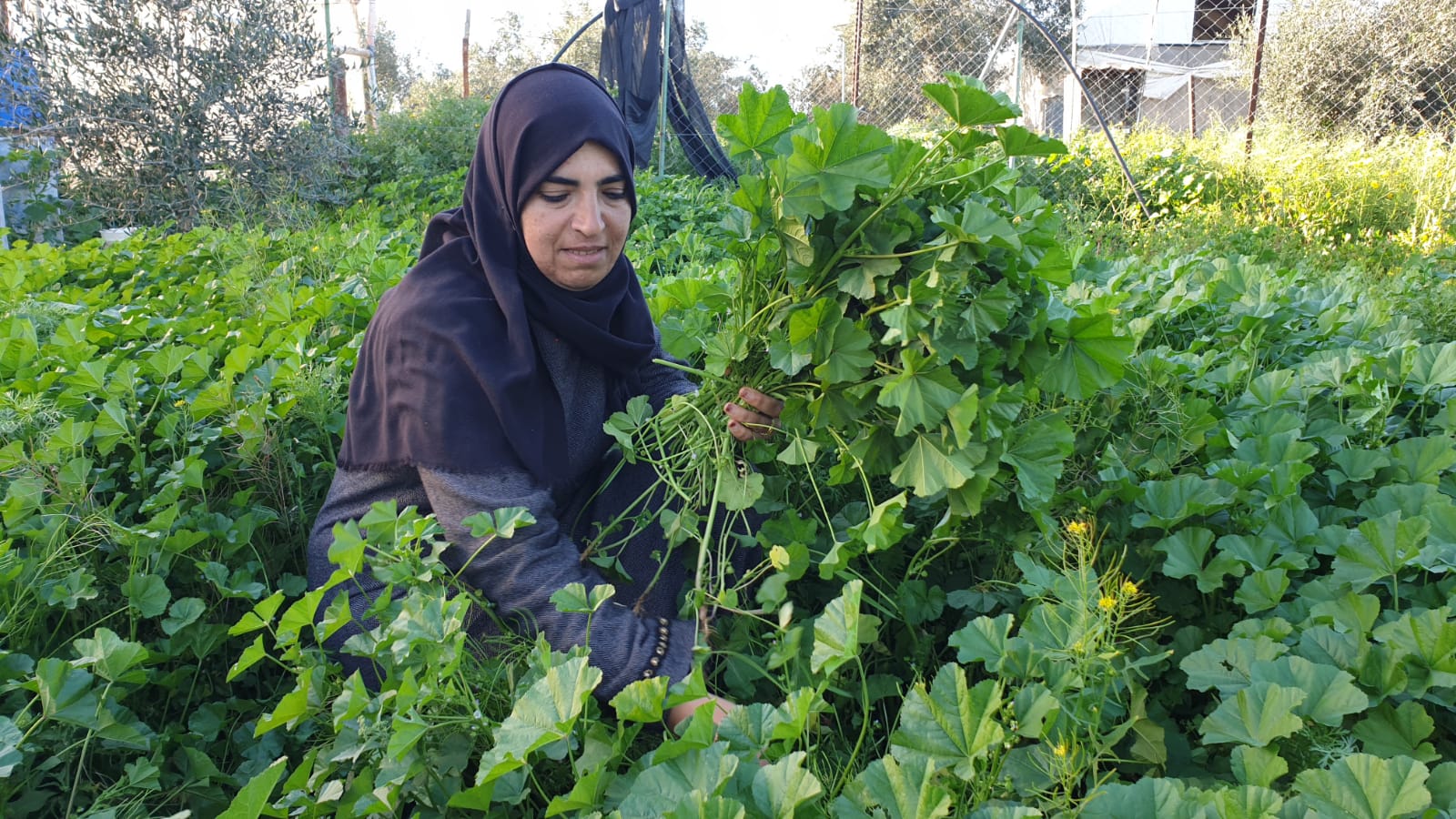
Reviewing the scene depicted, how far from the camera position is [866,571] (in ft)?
6.15

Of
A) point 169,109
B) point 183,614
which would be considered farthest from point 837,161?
point 169,109

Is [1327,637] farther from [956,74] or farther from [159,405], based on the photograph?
[159,405]

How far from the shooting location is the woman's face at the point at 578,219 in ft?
6.42

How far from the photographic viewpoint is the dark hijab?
1.80m

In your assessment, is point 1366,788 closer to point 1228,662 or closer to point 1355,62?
point 1228,662

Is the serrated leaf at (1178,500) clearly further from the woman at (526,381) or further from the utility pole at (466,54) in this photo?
the utility pole at (466,54)

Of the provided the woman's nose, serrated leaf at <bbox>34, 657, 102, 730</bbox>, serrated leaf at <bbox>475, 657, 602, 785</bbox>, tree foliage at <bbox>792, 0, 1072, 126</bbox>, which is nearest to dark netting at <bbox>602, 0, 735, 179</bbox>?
tree foliage at <bbox>792, 0, 1072, 126</bbox>

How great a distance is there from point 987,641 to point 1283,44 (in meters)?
15.4

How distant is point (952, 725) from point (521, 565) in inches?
33.7

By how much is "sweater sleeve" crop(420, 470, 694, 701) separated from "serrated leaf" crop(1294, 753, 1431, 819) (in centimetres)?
97

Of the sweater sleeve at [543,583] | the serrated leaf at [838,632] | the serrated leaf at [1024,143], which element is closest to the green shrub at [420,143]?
the sweater sleeve at [543,583]

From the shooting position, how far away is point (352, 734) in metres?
1.30

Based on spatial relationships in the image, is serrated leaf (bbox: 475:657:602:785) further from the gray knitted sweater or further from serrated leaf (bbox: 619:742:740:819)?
the gray knitted sweater

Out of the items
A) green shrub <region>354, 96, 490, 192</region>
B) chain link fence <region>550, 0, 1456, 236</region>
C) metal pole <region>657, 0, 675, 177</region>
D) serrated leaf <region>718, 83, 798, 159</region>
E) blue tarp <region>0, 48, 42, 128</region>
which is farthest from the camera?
metal pole <region>657, 0, 675, 177</region>
